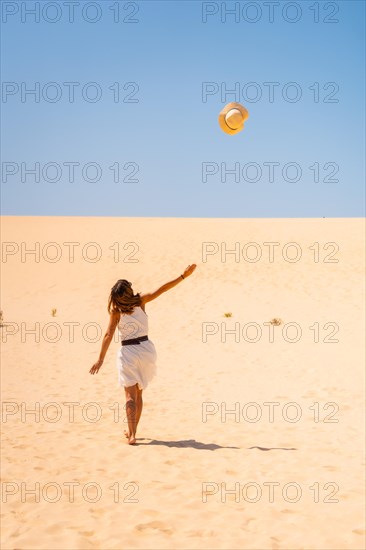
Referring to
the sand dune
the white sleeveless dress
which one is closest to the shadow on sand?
the sand dune

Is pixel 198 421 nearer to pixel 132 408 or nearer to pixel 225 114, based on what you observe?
pixel 132 408

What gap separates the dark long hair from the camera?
591cm

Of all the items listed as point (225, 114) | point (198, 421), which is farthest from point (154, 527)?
point (225, 114)

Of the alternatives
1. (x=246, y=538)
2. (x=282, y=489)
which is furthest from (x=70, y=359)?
(x=246, y=538)

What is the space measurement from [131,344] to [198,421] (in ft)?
6.73

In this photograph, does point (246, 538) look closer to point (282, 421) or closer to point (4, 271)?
point (282, 421)

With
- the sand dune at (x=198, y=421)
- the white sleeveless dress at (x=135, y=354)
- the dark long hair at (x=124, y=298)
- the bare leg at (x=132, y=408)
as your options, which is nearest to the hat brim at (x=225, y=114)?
the dark long hair at (x=124, y=298)

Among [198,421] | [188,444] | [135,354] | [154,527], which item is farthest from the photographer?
[198,421]

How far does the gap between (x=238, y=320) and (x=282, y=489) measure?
496 inches

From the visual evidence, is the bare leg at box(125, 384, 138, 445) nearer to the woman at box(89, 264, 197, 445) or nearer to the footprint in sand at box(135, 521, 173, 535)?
the woman at box(89, 264, 197, 445)

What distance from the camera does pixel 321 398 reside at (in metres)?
9.05

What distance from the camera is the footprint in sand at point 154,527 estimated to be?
4.11 metres

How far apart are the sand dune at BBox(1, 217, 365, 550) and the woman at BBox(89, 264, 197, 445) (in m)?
0.55

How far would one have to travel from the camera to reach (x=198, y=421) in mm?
7652
